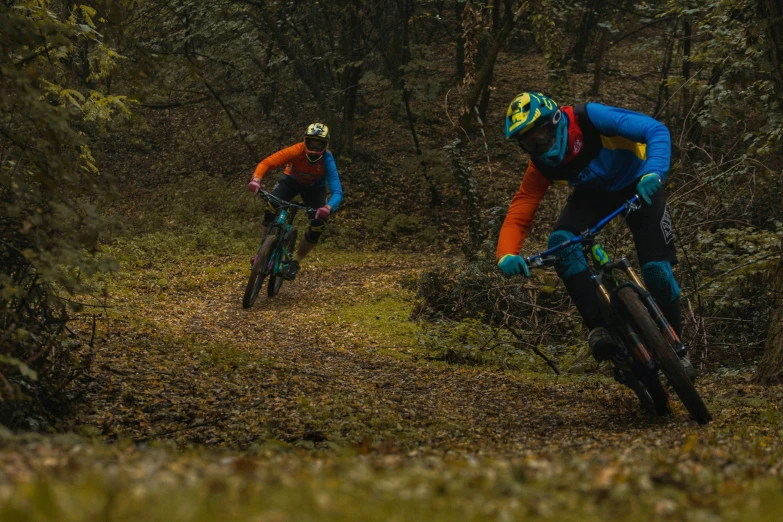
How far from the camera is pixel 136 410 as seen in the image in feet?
20.7

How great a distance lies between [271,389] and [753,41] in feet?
19.2

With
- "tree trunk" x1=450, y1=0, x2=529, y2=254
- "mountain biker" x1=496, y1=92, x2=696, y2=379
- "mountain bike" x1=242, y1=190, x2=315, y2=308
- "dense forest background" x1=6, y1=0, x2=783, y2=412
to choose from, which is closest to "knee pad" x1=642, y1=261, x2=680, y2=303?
"mountain biker" x1=496, y1=92, x2=696, y2=379

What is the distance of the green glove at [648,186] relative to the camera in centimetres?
580

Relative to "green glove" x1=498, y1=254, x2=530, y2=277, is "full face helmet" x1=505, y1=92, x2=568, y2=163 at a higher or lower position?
higher

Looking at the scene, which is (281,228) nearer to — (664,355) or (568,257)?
(568,257)

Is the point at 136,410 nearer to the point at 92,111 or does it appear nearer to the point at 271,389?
the point at 271,389

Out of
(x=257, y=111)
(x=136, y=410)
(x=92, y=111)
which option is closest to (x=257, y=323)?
(x=92, y=111)

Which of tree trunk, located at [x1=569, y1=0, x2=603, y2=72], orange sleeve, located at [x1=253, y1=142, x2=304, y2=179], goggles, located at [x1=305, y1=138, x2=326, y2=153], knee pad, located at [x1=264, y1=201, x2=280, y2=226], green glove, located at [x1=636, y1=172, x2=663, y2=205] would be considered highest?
tree trunk, located at [x1=569, y1=0, x2=603, y2=72]

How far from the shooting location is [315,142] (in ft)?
40.3

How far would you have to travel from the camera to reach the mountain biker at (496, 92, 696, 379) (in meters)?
6.19

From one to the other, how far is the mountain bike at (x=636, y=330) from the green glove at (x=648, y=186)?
0.15 meters

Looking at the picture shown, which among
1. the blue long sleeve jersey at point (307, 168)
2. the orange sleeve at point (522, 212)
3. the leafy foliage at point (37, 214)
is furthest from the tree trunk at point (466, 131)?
the leafy foliage at point (37, 214)

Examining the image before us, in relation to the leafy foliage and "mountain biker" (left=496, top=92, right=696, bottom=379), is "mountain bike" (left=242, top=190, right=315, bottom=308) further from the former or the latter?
the leafy foliage

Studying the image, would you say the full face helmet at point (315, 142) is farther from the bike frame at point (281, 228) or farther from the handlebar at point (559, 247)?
the handlebar at point (559, 247)
